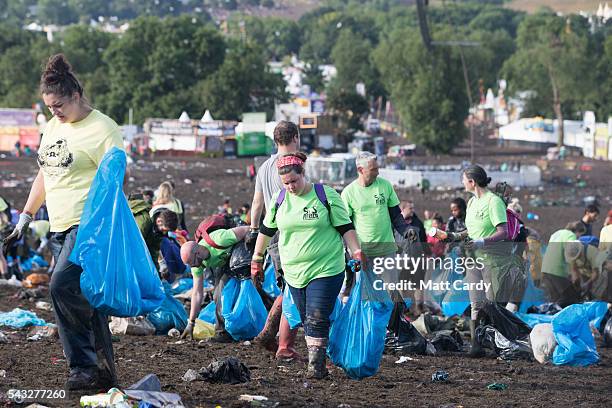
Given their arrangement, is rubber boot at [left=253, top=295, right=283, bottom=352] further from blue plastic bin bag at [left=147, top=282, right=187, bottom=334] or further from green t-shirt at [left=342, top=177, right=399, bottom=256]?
blue plastic bin bag at [left=147, top=282, right=187, bottom=334]

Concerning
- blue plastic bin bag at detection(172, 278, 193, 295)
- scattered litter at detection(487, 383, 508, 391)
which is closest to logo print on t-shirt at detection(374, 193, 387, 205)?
scattered litter at detection(487, 383, 508, 391)

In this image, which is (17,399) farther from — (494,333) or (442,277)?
(442,277)

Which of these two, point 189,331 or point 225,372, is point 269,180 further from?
point 189,331

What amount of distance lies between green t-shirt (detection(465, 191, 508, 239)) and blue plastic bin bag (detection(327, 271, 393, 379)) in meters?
1.58

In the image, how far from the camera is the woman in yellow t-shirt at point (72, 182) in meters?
6.64

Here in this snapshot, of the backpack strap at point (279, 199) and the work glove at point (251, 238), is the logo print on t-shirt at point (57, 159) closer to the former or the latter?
the backpack strap at point (279, 199)

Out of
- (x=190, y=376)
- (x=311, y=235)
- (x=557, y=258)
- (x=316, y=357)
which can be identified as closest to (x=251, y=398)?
(x=190, y=376)

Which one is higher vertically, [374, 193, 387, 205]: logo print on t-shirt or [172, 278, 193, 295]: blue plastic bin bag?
[374, 193, 387, 205]: logo print on t-shirt

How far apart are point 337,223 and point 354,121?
7395cm

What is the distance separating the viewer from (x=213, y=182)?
1736 inches

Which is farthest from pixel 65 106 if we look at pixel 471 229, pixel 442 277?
pixel 442 277

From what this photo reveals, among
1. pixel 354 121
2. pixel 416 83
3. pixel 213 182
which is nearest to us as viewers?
pixel 213 182

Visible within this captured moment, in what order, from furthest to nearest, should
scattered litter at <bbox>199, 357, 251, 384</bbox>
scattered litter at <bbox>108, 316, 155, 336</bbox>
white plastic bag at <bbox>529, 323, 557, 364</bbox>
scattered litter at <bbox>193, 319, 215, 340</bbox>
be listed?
scattered litter at <bbox>108, 316, 155, 336</bbox> < scattered litter at <bbox>193, 319, 215, 340</bbox> < white plastic bag at <bbox>529, 323, 557, 364</bbox> < scattered litter at <bbox>199, 357, 251, 384</bbox>

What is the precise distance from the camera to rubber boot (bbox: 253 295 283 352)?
8891 mm
